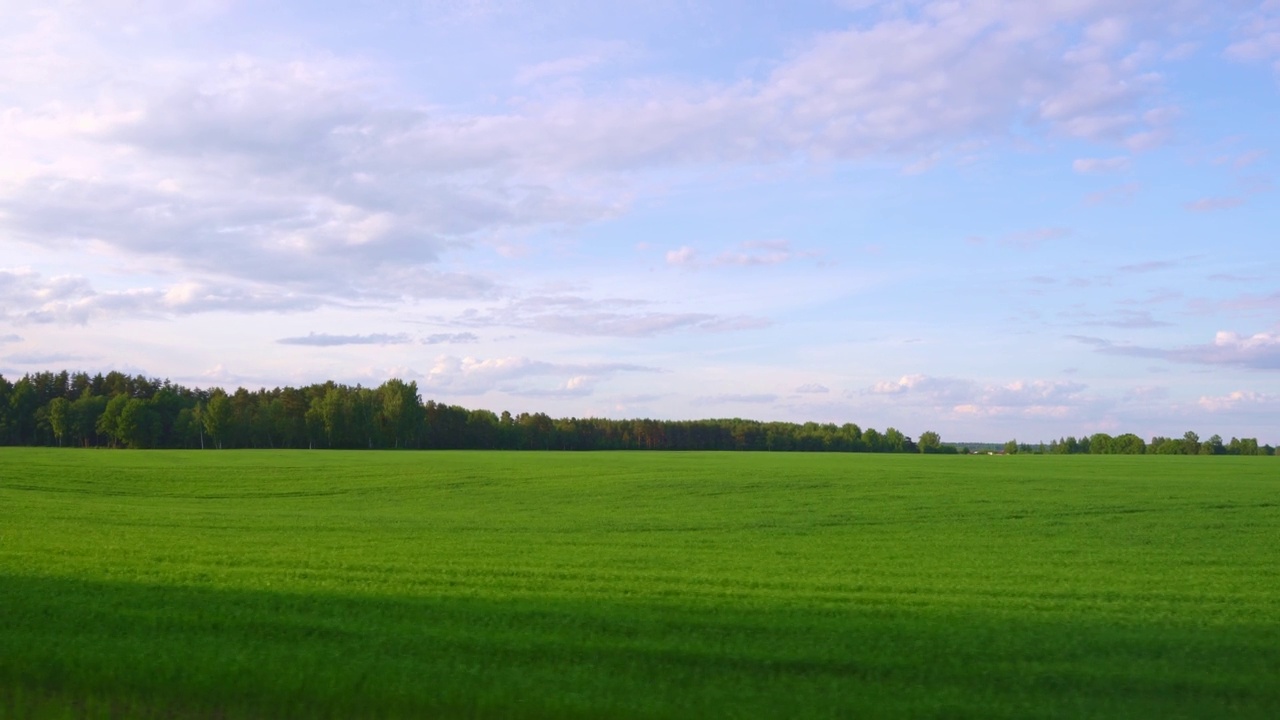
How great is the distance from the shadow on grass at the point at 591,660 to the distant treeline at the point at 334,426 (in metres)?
103

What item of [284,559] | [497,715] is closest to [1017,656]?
[497,715]

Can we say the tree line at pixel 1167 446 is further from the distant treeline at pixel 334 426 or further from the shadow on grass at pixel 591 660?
the shadow on grass at pixel 591 660

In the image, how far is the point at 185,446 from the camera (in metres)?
106

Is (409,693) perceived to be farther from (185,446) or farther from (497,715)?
(185,446)

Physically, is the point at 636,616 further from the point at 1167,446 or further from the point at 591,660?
the point at 1167,446

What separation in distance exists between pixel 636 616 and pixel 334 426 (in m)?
109

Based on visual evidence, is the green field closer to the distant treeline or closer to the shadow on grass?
the shadow on grass

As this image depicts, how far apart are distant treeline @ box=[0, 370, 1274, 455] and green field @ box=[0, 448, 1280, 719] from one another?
289 feet

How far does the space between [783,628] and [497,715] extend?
403 centimetres

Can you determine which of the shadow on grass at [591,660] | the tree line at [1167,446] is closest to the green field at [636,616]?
the shadow on grass at [591,660]

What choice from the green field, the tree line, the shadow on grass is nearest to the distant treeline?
the tree line

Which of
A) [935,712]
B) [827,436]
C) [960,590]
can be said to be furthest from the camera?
[827,436]

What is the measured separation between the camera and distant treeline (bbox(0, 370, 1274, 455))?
105000 millimetres

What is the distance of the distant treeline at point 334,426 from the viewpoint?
344 ft
